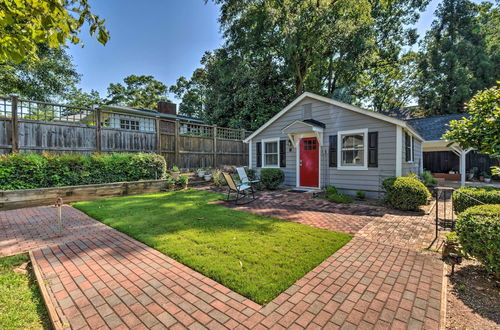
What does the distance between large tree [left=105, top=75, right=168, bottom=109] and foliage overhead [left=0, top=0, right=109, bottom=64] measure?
3636 centimetres

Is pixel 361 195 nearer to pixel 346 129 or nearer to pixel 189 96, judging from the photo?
pixel 346 129

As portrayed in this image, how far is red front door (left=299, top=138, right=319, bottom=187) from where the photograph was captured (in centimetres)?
950

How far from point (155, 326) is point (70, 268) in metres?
1.91

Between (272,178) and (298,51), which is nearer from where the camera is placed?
(272,178)

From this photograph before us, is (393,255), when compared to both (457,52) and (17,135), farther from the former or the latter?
(457,52)

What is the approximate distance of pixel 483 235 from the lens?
2557mm

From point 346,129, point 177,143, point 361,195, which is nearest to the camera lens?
point 361,195

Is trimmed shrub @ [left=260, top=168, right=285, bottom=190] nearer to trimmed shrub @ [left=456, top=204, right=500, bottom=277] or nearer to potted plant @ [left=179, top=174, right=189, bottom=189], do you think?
potted plant @ [left=179, top=174, right=189, bottom=189]

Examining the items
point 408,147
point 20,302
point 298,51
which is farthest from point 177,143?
point 298,51

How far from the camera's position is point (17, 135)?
767 cm

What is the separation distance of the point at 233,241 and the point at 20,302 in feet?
8.65

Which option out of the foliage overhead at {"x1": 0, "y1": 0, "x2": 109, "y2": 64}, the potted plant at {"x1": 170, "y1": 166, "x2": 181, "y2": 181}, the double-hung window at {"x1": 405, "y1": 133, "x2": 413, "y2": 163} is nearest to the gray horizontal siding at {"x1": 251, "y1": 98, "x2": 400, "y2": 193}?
the double-hung window at {"x1": 405, "y1": 133, "x2": 413, "y2": 163}

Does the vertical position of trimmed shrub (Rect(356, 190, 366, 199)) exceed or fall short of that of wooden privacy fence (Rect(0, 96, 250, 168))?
it falls short

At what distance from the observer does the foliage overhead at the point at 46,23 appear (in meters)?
2.02
